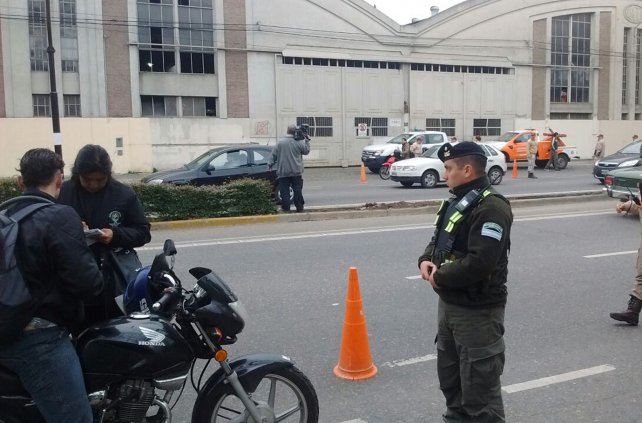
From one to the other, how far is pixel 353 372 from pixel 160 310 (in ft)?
6.83

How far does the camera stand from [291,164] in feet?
41.9

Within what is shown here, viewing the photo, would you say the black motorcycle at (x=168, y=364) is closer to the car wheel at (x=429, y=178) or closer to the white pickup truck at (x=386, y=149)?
the car wheel at (x=429, y=178)

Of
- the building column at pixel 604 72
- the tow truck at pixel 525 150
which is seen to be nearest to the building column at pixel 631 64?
the building column at pixel 604 72

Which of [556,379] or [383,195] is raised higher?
[383,195]

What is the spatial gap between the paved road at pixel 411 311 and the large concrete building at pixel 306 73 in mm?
21142

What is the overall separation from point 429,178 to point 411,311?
46.5ft

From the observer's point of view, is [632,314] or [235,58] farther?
[235,58]

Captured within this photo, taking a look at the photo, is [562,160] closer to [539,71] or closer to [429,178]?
[429,178]

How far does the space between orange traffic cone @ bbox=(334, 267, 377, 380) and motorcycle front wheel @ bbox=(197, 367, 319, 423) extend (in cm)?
120

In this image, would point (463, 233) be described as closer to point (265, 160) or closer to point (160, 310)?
point (160, 310)

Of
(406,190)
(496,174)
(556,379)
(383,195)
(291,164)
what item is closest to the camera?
(556,379)

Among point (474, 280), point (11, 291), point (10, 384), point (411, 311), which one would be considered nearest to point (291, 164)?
point (411, 311)

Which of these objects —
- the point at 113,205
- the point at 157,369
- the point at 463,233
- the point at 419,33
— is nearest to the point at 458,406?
the point at 463,233

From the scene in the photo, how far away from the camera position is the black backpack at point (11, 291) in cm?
259
